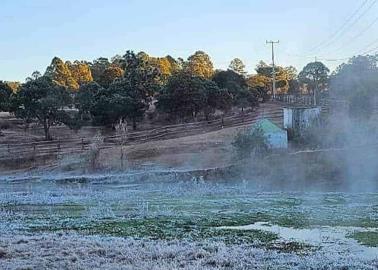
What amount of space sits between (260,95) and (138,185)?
5034 centimetres

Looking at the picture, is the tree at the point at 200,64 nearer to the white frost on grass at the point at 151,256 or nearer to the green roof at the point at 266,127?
the green roof at the point at 266,127

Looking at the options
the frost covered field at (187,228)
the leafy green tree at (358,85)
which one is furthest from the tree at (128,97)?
the frost covered field at (187,228)

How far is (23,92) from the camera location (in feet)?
227

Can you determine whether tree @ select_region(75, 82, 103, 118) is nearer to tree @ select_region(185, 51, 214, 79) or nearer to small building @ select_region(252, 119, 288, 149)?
small building @ select_region(252, 119, 288, 149)

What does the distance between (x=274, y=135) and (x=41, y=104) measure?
89.3ft

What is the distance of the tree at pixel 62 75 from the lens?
333ft

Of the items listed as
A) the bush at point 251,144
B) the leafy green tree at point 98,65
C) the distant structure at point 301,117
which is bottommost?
the bush at point 251,144

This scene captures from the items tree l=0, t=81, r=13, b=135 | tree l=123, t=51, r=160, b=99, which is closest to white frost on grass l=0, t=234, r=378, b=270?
tree l=0, t=81, r=13, b=135

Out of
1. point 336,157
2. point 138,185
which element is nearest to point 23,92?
point 138,185

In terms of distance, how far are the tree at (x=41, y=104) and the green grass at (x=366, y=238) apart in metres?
50.8

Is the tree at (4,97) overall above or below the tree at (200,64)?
below

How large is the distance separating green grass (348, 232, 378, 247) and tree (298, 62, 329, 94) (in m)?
83.7

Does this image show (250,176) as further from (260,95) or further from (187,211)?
(260,95)

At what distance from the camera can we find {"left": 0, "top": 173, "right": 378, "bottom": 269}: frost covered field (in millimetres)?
17156
